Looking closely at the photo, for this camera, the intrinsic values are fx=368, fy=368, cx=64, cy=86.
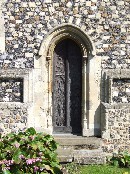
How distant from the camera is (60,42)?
10.1 m

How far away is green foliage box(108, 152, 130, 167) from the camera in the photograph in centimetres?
866

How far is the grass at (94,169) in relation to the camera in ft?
26.0

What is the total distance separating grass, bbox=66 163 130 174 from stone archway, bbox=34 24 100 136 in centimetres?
156

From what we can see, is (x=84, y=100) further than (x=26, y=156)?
Yes

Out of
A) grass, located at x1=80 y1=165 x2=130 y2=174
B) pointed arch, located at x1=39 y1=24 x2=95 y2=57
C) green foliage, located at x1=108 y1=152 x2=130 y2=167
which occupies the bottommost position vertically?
grass, located at x1=80 y1=165 x2=130 y2=174

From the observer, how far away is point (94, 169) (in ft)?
26.8

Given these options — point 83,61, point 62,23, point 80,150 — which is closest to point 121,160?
point 80,150

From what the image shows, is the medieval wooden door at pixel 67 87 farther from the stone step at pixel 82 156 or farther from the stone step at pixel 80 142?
the stone step at pixel 82 156

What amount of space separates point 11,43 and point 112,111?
126 inches

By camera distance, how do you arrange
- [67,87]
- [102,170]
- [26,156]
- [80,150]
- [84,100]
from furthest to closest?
[67,87] < [84,100] < [80,150] < [102,170] < [26,156]

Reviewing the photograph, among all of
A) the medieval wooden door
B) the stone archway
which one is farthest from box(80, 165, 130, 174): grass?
the medieval wooden door

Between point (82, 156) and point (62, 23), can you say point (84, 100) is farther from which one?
point (62, 23)

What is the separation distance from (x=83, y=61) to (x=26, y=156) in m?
4.38

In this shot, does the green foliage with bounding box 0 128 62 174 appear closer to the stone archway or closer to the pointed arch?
the stone archway
